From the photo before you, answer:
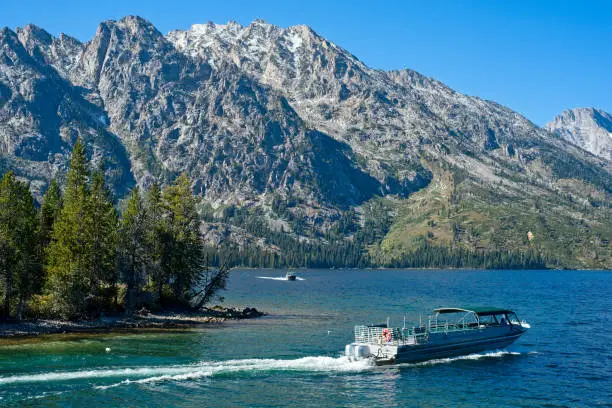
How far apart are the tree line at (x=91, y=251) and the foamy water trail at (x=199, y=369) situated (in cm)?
3567

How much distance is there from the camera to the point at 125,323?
3802 inches

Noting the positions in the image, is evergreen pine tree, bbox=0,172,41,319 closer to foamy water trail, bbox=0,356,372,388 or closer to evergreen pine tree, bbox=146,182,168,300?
evergreen pine tree, bbox=146,182,168,300

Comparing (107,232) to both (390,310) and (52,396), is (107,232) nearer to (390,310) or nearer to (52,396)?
(52,396)

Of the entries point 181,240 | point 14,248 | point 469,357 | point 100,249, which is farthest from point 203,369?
point 181,240

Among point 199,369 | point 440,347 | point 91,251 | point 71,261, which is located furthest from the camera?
point 91,251

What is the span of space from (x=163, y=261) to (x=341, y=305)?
5509 centimetres

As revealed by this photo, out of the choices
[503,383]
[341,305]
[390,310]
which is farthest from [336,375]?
[341,305]

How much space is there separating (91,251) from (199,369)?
44070mm

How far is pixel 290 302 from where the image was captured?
159625mm

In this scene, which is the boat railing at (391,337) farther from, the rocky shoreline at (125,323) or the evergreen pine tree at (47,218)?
the evergreen pine tree at (47,218)

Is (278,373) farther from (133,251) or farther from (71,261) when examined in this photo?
(133,251)

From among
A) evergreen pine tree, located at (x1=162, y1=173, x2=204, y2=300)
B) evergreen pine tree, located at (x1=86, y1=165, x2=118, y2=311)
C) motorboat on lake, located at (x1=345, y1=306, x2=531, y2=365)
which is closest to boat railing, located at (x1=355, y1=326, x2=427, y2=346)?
motorboat on lake, located at (x1=345, y1=306, x2=531, y2=365)

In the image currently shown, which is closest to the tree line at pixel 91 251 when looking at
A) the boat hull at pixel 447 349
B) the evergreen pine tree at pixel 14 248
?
→ the evergreen pine tree at pixel 14 248

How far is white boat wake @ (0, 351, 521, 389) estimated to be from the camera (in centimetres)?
5731
